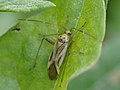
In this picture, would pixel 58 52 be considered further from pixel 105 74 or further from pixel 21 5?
pixel 105 74

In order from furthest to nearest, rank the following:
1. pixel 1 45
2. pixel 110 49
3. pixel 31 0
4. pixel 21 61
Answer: pixel 110 49
pixel 21 61
pixel 1 45
pixel 31 0

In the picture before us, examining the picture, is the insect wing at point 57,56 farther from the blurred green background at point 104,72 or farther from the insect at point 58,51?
the blurred green background at point 104,72

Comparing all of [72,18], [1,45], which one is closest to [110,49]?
[72,18]

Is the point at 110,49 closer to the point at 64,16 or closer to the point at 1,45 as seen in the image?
the point at 64,16

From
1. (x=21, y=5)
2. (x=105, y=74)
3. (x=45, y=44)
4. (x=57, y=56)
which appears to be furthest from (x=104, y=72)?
(x=21, y=5)

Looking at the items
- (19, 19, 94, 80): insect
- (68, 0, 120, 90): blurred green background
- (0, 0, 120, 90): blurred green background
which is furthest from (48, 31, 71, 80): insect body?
(68, 0, 120, 90): blurred green background

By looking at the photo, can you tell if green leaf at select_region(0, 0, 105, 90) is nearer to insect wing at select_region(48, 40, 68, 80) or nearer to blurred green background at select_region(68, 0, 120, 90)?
insect wing at select_region(48, 40, 68, 80)

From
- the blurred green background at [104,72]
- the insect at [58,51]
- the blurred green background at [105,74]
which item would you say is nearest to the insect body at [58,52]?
the insect at [58,51]
